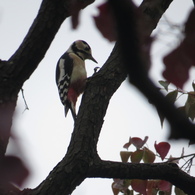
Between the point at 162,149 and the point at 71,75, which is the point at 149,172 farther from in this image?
the point at 71,75

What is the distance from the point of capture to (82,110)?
313cm

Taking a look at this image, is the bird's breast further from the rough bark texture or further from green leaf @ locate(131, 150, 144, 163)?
green leaf @ locate(131, 150, 144, 163)

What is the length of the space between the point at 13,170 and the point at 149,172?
184 cm

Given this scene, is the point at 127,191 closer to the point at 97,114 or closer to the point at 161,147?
the point at 161,147

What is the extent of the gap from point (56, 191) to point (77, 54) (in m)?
4.19

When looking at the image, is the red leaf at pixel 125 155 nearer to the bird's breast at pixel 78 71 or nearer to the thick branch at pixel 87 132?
Result: the thick branch at pixel 87 132

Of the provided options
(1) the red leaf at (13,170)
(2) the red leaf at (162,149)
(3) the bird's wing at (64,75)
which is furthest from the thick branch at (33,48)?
(3) the bird's wing at (64,75)

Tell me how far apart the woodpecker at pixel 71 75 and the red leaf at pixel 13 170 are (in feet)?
14.8

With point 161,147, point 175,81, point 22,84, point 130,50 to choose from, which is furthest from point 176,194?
point 130,50

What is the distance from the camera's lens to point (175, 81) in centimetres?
116

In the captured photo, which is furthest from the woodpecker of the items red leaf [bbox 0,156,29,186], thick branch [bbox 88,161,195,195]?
red leaf [bbox 0,156,29,186]

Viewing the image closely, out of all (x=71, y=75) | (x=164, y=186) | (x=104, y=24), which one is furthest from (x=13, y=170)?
(x=71, y=75)

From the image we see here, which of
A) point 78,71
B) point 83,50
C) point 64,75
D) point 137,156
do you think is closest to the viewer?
point 137,156

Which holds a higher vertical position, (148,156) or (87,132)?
(148,156)
